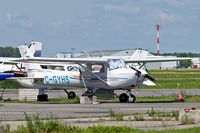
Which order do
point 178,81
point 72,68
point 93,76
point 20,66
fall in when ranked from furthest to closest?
point 178,81 < point 20,66 < point 72,68 < point 93,76

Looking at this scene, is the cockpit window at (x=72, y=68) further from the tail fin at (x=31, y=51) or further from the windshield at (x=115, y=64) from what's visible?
the tail fin at (x=31, y=51)

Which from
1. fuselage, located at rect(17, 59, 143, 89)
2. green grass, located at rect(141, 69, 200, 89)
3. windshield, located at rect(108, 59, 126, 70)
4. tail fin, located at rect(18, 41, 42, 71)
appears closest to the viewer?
fuselage, located at rect(17, 59, 143, 89)

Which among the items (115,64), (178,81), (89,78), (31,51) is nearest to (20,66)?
(31,51)

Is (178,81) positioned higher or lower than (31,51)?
lower

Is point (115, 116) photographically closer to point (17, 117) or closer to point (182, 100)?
point (17, 117)

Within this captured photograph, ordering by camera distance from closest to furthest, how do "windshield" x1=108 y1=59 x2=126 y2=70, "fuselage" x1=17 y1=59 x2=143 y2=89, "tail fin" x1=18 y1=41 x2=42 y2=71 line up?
"fuselage" x1=17 y1=59 x2=143 y2=89 < "windshield" x1=108 y1=59 x2=126 y2=70 < "tail fin" x1=18 y1=41 x2=42 y2=71

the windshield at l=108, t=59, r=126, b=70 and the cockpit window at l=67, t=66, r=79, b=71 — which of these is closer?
the windshield at l=108, t=59, r=126, b=70

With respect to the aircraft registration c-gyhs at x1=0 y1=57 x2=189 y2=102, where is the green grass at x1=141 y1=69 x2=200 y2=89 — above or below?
above

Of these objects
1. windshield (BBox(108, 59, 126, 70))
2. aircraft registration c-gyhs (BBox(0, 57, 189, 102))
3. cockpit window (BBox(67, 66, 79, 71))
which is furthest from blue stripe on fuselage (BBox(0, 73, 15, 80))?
windshield (BBox(108, 59, 126, 70))

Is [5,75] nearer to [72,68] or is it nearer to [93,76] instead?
[72,68]

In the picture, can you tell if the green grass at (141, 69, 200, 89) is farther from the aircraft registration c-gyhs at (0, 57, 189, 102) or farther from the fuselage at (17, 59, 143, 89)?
the aircraft registration c-gyhs at (0, 57, 189, 102)

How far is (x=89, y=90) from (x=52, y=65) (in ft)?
29.6

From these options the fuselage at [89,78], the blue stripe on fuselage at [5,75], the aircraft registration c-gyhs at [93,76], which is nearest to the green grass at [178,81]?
the blue stripe on fuselage at [5,75]

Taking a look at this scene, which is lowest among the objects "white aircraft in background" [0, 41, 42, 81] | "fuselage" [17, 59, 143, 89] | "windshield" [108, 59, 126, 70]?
"fuselage" [17, 59, 143, 89]
